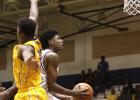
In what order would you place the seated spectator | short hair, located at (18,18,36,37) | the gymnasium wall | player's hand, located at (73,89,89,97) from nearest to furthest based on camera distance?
player's hand, located at (73,89,89,97)
short hair, located at (18,18,36,37)
the seated spectator
the gymnasium wall

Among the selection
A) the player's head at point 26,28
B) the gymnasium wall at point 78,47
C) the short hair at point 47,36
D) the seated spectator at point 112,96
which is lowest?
the seated spectator at point 112,96

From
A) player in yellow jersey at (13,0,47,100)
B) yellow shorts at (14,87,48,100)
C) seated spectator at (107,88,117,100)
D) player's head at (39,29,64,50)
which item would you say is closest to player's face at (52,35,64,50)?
player's head at (39,29,64,50)

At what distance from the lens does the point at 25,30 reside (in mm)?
4801

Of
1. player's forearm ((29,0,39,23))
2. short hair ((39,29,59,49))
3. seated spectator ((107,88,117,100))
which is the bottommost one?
seated spectator ((107,88,117,100))

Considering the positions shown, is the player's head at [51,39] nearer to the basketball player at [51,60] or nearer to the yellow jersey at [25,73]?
the basketball player at [51,60]

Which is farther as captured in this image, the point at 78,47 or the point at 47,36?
the point at 78,47

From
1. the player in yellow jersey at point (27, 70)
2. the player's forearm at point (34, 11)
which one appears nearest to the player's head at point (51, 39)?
the player's forearm at point (34, 11)

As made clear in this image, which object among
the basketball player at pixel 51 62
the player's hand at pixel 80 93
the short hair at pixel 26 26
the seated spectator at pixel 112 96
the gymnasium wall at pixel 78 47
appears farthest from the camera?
the gymnasium wall at pixel 78 47

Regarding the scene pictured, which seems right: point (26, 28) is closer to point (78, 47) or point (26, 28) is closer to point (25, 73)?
point (25, 73)

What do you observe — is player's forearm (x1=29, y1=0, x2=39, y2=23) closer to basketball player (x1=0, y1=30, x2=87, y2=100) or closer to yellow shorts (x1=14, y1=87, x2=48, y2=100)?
basketball player (x1=0, y1=30, x2=87, y2=100)

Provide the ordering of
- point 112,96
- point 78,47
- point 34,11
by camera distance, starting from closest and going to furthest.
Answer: point 34,11 → point 112,96 → point 78,47

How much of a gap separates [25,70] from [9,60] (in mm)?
20431

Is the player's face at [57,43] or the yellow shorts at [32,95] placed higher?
the player's face at [57,43]

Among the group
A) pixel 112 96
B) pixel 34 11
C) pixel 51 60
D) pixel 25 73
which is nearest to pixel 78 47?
pixel 112 96
